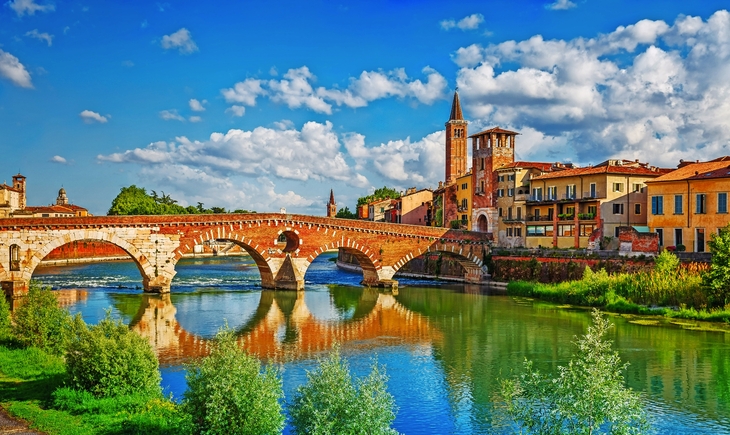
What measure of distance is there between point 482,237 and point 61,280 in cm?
3472

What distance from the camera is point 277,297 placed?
43.2 meters

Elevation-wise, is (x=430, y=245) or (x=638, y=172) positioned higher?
(x=638, y=172)

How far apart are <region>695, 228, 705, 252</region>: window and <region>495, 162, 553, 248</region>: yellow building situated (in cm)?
1490

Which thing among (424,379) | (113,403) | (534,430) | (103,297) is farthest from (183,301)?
(534,430)

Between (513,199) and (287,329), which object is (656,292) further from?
(513,199)

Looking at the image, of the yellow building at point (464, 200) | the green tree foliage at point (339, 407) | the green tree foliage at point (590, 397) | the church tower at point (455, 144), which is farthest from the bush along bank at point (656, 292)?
the church tower at point (455, 144)

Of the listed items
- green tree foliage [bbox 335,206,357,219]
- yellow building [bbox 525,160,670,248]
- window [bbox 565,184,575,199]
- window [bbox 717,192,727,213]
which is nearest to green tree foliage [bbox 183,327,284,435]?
window [bbox 717,192,727,213]

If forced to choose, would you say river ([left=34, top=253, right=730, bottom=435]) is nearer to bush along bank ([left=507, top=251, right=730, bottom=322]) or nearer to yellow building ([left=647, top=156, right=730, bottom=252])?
bush along bank ([left=507, top=251, right=730, bottom=322])

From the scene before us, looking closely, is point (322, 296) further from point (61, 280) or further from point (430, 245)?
point (61, 280)

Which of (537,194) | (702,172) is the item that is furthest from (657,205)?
(537,194)

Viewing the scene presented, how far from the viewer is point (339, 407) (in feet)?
34.1

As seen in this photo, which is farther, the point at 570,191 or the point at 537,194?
the point at 537,194

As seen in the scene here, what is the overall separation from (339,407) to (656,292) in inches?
1132

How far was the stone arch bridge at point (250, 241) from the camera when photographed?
128 feet
